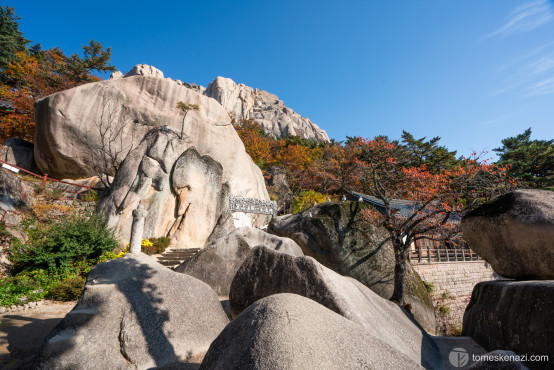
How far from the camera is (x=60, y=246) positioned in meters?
9.00

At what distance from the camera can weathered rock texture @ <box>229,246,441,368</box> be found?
3.34 meters

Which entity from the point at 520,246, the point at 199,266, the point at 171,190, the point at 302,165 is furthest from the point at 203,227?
the point at 302,165

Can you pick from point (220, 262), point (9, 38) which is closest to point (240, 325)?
point (220, 262)

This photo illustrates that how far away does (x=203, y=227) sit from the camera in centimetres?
1509

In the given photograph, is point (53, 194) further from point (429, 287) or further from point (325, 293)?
point (429, 287)

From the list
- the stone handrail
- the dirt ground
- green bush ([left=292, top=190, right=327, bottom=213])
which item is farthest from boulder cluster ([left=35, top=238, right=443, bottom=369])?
green bush ([left=292, top=190, right=327, bottom=213])

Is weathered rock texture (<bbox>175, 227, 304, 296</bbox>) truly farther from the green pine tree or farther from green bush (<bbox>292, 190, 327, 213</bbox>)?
the green pine tree

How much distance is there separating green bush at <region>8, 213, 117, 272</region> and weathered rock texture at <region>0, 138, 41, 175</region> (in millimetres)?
9803

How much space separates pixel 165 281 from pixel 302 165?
2535 cm

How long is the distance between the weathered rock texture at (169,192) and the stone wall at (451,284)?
43.6 ft

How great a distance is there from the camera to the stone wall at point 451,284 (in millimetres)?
14177

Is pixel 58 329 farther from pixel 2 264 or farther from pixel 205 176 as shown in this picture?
pixel 205 176

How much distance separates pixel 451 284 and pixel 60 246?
2104cm

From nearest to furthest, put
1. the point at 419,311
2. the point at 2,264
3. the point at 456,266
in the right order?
the point at 2,264 → the point at 419,311 → the point at 456,266
